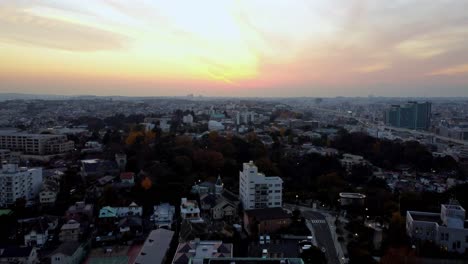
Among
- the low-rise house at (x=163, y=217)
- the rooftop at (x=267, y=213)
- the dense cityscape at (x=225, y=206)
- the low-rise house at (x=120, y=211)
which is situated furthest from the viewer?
the low-rise house at (x=120, y=211)

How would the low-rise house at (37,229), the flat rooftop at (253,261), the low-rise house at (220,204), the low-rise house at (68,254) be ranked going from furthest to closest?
the low-rise house at (220,204)
the low-rise house at (37,229)
the low-rise house at (68,254)
the flat rooftop at (253,261)

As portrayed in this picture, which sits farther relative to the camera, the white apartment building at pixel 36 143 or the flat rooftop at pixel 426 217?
the white apartment building at pixel 36 143

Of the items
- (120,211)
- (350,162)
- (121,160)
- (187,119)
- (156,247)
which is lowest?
(156,247)

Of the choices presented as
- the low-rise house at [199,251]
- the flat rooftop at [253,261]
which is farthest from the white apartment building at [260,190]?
the flat rooftop at [253,261]

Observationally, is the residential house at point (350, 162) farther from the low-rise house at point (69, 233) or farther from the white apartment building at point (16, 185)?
the white apartment building at point (16, 185)

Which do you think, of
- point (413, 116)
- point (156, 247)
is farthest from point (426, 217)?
point (413, 116)

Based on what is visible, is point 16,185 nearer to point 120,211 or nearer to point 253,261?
point 120,211
